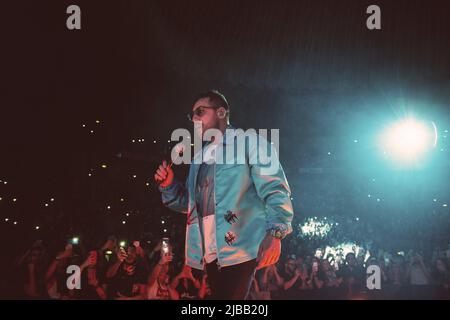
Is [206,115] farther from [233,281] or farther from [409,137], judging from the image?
[409,137]

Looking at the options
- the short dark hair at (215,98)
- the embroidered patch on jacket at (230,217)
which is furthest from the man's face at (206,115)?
the embroidered patch on jacket at (230,217)

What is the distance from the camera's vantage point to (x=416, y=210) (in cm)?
1606

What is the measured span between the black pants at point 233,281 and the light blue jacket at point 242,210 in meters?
0.05

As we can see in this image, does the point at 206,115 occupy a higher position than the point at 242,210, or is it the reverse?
the point at 206,115

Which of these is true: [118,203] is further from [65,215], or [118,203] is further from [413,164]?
[413,164]

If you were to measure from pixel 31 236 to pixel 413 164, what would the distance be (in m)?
12.4

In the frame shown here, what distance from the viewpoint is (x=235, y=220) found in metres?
3.30

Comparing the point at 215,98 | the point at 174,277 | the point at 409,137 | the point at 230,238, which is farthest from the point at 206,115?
the point at 409,137

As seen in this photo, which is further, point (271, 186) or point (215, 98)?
point (215, 98)

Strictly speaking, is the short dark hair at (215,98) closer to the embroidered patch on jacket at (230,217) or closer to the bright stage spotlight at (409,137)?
the embroidered patch on jacket at (230,217)

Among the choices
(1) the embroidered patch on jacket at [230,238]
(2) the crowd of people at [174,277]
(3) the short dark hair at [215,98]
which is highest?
(3) the short dark hair at [215,98]

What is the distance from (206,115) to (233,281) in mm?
1284

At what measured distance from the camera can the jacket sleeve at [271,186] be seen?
3203 millimetres
